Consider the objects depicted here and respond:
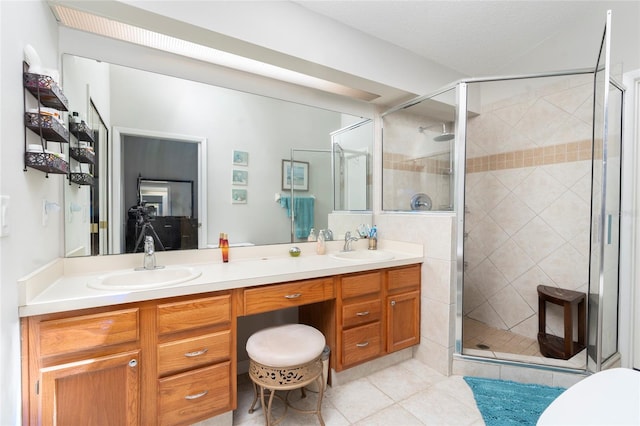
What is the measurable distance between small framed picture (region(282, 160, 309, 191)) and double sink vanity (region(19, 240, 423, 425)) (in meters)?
0.61

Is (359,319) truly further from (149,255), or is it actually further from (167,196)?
(167,196)

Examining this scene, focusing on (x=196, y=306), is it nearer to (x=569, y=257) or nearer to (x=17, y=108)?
(x=17, y=108)

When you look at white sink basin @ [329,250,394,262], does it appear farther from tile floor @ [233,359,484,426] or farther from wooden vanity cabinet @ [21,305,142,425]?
wooden vanity cabinet @ [21,305,142,425]

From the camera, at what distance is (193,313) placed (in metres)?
1.31

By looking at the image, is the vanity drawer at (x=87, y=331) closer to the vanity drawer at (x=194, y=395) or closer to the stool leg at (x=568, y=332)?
the vanity drawer at (x=194, y=395)

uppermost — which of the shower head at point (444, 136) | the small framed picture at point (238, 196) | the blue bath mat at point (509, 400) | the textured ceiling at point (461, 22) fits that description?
the textured ceiling at point (461, 22)

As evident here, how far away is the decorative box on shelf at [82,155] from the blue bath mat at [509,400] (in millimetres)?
2530

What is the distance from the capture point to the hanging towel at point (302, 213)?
86.4 inches

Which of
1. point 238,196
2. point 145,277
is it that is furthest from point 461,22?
point 145,277

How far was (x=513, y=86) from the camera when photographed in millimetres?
2592

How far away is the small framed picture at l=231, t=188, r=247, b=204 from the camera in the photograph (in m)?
1.96

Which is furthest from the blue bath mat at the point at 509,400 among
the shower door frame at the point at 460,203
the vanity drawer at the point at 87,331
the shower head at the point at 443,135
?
the vanity drawer at the point at 87,331

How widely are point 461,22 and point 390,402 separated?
2675 millimetres

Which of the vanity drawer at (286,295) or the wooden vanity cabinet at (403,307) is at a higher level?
the vanity drawer at (286,295)
